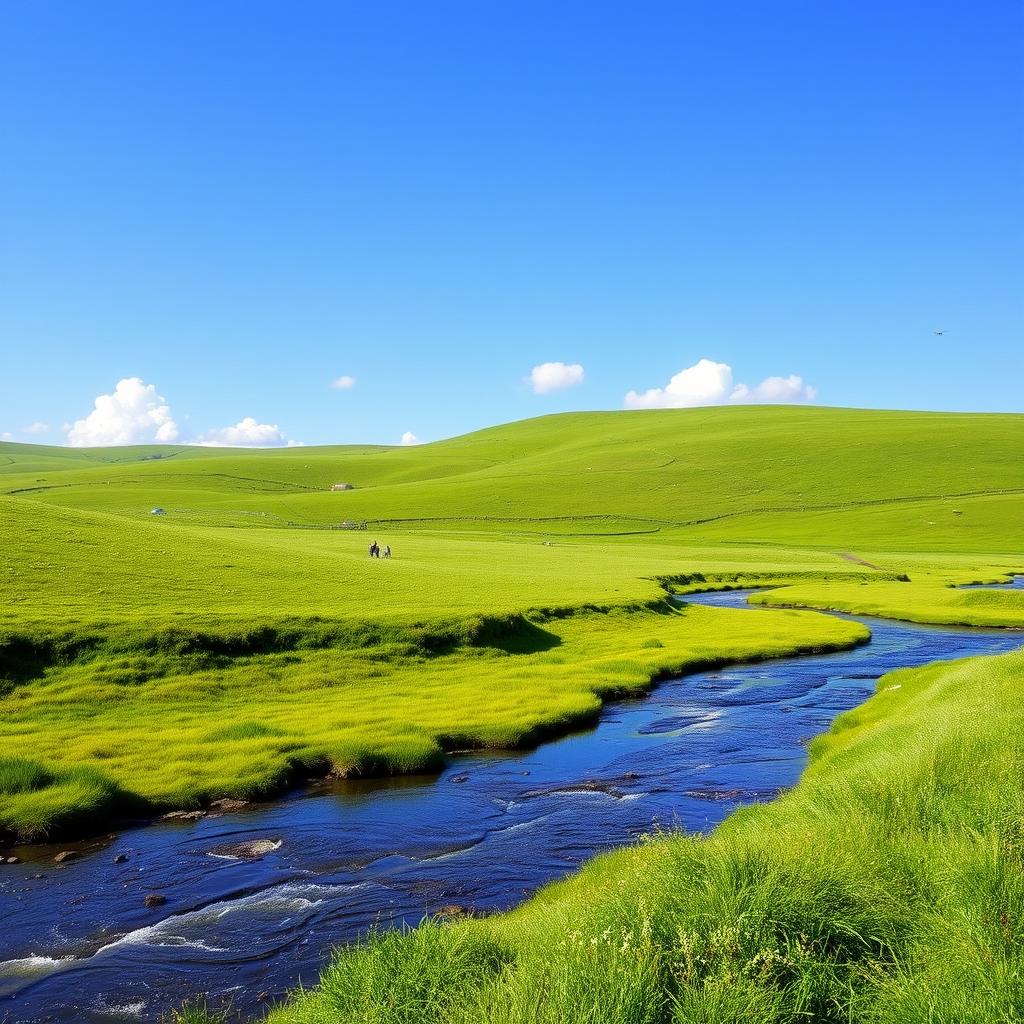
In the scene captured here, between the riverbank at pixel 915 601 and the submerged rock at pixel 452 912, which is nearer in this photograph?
the submerged rock at pixel 452 912

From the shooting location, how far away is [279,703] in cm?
3297

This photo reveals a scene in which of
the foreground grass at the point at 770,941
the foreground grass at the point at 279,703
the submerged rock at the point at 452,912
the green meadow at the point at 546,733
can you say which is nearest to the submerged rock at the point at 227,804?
the foreground grass at the point at 279,703

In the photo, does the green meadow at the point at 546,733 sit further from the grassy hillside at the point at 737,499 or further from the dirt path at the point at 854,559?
the grassy hillside at the point at 737,499

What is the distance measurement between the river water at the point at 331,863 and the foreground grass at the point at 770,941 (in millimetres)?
3340

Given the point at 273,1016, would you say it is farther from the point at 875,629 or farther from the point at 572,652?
the point at 875,629

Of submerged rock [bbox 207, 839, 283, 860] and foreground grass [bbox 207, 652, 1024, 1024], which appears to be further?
submerged rock [bbox 207, 839, 283, 860]

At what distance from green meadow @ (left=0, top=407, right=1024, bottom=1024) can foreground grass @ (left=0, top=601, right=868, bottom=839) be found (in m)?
0.12

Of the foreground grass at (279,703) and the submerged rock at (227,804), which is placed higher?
the foreground grass at (279,703)

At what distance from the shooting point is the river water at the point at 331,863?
14703 mm

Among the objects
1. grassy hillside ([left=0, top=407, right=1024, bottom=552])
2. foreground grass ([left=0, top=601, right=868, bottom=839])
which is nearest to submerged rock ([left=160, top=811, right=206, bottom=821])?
foreground grass ([left=0, top=601, right=868, bottom=839])

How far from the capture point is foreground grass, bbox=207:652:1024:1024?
8.27m

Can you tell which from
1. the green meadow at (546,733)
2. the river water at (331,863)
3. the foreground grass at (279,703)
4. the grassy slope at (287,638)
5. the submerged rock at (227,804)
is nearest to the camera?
the green meadow at (546,733)

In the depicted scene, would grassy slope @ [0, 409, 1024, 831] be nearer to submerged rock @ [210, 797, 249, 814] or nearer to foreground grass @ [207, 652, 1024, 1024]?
submerged rock @ [210, 797, 249, 814]

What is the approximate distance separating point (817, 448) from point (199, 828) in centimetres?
19544
